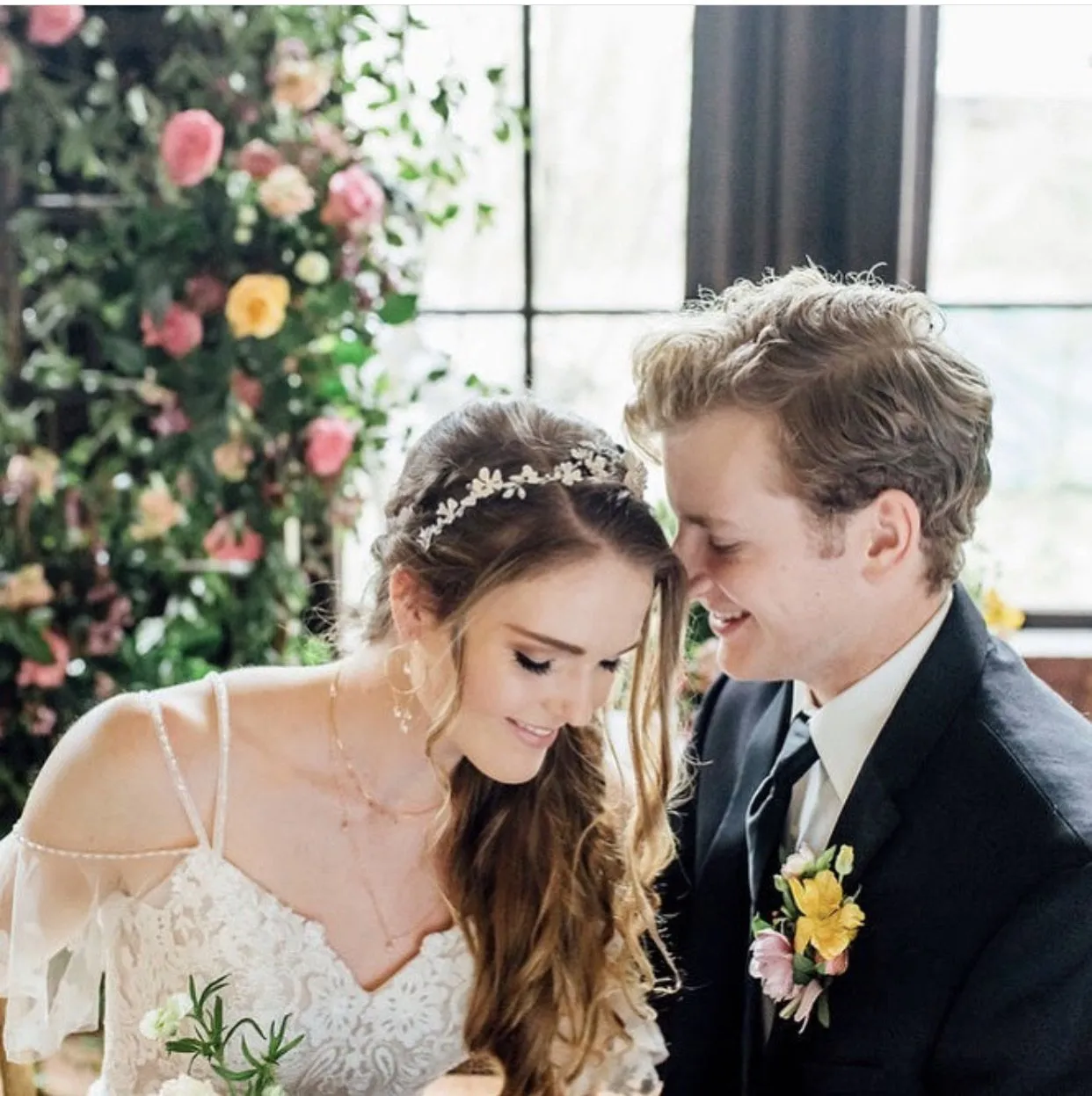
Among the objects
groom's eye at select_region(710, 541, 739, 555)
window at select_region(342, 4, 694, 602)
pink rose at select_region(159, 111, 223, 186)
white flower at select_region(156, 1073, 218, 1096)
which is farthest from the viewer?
window at select_region(342, 4, 694, 602)

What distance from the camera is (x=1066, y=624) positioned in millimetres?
2652

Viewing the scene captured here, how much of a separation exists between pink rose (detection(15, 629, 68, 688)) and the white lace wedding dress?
0.70 m

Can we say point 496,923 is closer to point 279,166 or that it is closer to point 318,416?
point 318,416

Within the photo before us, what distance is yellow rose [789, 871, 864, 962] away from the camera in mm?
1355

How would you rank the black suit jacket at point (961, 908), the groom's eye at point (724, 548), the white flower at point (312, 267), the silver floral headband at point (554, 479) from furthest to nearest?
the white flower at point (312, 267), the groom's eye at point (724, 548), the silver floral headband at point (554, 479), the black suit jacket at point (961, 908)

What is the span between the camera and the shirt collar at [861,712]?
59.0 inches

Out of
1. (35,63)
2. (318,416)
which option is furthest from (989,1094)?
(35,63)

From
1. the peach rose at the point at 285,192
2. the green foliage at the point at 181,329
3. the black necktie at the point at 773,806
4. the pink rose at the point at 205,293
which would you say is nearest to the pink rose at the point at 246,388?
the green foliage at the point at 181,329

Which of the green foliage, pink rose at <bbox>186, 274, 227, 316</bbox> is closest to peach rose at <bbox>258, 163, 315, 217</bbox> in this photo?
the green foliage

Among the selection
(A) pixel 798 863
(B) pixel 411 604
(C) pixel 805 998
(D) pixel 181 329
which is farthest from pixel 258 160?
(C) pixel 805 998

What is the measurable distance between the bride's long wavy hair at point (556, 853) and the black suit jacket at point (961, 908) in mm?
133

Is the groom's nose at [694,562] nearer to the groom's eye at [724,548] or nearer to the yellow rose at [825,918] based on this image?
the groom's eye at [724,548]

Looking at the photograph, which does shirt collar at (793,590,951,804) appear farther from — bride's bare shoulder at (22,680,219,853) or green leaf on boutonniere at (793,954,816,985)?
bride's bare shoulder at (22,680,219,853)

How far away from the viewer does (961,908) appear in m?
1.34
